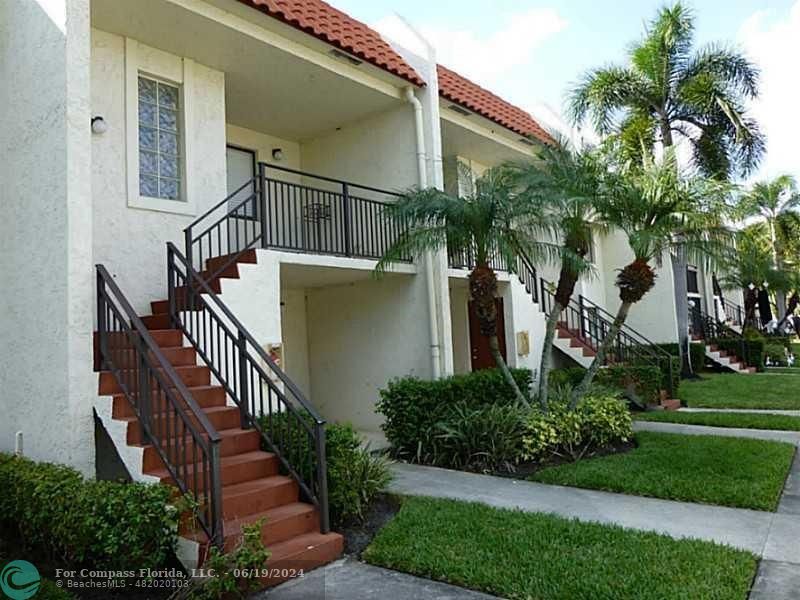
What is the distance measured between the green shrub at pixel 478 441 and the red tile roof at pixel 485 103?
5621mm

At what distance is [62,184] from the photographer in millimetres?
5488

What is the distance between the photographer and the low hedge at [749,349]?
1994cm

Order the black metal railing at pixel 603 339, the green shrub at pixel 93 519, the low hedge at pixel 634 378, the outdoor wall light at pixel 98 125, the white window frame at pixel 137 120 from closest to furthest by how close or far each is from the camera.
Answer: the green shrub at pixel 93 519
the outdoor wall light at pixel 98 125
the white window frame at pixel 137 120
the low hedge at pixel 634 378
the black metal railing at pixel 603 339

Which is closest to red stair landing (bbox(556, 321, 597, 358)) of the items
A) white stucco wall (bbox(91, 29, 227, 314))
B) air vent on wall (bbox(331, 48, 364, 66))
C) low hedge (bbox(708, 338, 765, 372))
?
air vent on wall (bbox(331, 48, 364, 66))

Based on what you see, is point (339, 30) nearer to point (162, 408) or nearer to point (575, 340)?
point (162, 408)

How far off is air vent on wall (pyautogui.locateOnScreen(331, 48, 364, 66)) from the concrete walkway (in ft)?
20.5

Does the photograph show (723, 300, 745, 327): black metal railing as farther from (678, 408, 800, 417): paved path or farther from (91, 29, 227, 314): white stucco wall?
(91, 29, 227, 314): white stucco wall

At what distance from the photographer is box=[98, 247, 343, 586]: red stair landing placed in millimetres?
4750

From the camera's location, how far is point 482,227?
327 inches

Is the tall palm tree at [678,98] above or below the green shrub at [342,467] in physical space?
above

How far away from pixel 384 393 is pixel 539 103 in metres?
11.7

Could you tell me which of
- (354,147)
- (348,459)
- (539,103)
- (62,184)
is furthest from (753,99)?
(62,184)

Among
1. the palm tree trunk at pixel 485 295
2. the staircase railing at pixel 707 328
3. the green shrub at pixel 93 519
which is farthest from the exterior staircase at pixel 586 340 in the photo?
the green shrub at pixel 93 519

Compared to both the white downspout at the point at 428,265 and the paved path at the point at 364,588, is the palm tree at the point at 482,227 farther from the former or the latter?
the paved path at the point at 364,588
